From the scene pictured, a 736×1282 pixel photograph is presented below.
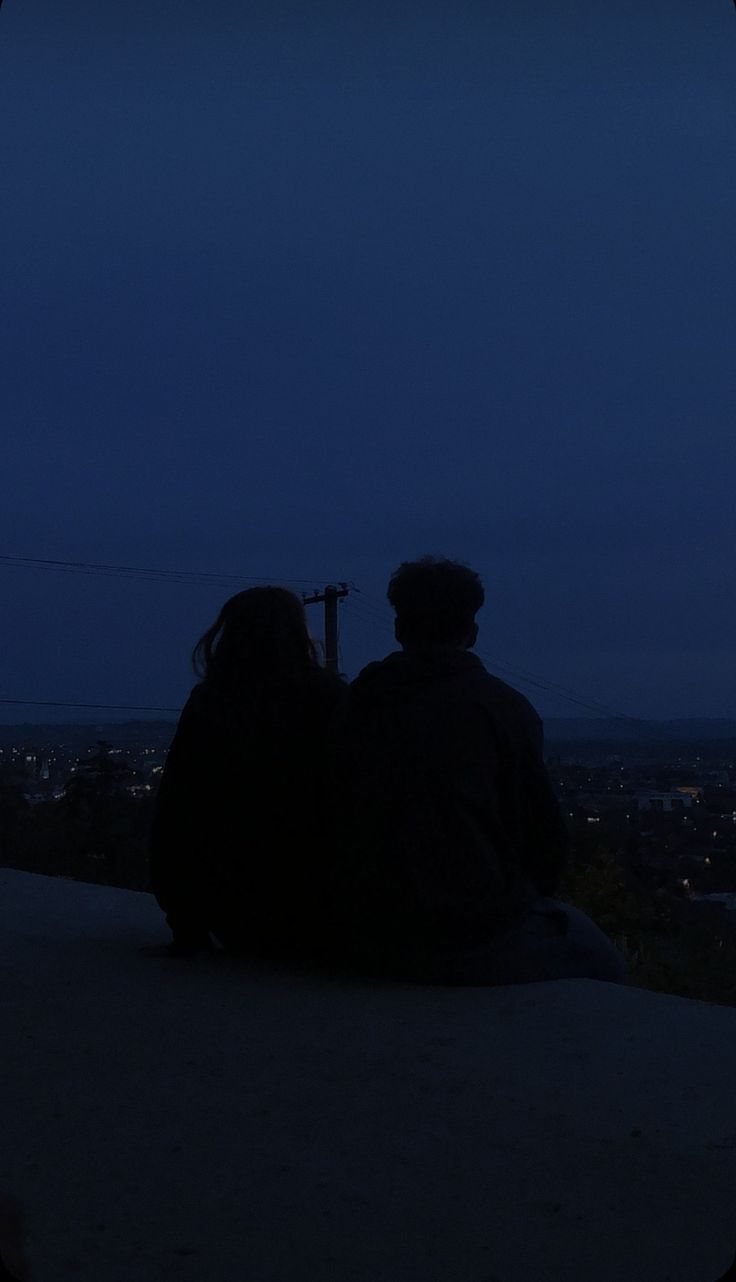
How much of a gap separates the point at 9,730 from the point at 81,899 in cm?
1129

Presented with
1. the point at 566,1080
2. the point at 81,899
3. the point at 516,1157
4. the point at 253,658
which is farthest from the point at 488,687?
the point at 81,899

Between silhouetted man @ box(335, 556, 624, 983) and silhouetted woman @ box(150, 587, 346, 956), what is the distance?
0.21 meters

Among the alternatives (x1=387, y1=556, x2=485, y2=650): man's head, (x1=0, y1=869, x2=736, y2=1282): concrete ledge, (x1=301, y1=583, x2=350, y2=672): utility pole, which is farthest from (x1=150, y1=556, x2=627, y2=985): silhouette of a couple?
(x1=301, y1=583, x2=350, y2=672): utility pole

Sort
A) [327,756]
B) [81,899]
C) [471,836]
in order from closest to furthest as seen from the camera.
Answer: [471,836] → [327,756] → [81,899]

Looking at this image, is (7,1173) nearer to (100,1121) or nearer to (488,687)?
(100,1121)

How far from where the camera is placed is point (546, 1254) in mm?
1649

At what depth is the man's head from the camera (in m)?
3.22

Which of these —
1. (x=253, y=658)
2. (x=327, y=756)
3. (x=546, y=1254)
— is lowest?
(x=546, y=1254)

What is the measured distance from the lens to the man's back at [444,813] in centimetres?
305

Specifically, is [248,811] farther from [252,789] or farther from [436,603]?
[436,603]

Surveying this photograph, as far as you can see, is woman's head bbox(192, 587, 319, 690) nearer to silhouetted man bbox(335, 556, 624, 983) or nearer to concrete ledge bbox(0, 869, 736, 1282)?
silhouetted man bbox(335, 556, 624, 983)

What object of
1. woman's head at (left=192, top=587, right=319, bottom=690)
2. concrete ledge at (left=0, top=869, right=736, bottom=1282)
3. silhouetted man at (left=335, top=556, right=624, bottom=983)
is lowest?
concrete ledge at (left=0, top=869, right=736, bottom=1282)

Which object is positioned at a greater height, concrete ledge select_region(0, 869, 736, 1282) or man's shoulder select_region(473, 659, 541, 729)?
man's shoulder select_region(473, 659, 541, 729)

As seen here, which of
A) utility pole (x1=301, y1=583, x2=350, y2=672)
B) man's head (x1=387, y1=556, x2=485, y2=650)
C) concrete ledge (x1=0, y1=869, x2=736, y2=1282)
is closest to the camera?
concrete ledge (x1=0, y1=869, x2=736, y2=1282)
